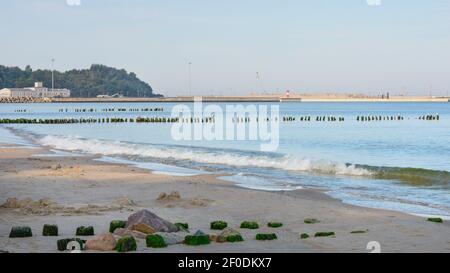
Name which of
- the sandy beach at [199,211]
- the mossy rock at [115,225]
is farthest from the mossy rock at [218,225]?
the mossy rock at [115,225]

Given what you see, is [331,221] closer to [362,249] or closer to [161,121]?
[362,249]

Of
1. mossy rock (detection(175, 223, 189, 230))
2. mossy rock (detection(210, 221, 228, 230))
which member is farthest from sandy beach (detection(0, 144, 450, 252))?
mossy rock (detection(175, 223, 189, 230))

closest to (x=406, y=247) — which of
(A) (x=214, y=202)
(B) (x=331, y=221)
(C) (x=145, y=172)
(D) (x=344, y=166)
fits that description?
(B) (x=331, y=221)

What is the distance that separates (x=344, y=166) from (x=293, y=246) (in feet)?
58.3

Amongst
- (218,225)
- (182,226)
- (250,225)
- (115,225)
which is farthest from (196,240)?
(250,225)

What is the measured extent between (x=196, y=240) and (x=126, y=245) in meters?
1.11

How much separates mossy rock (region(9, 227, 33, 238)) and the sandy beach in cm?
14

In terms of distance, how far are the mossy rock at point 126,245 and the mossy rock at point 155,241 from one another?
297 millimetres

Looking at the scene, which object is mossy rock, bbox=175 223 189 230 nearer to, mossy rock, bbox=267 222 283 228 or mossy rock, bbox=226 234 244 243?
mossy rock, bbox=226 234 244 243

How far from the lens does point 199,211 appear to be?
49.8 feet

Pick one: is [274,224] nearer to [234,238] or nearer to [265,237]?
[265,237]

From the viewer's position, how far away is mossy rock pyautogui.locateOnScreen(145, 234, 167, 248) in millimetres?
10273

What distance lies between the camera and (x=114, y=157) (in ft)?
114

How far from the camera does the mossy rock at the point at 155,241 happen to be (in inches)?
404
